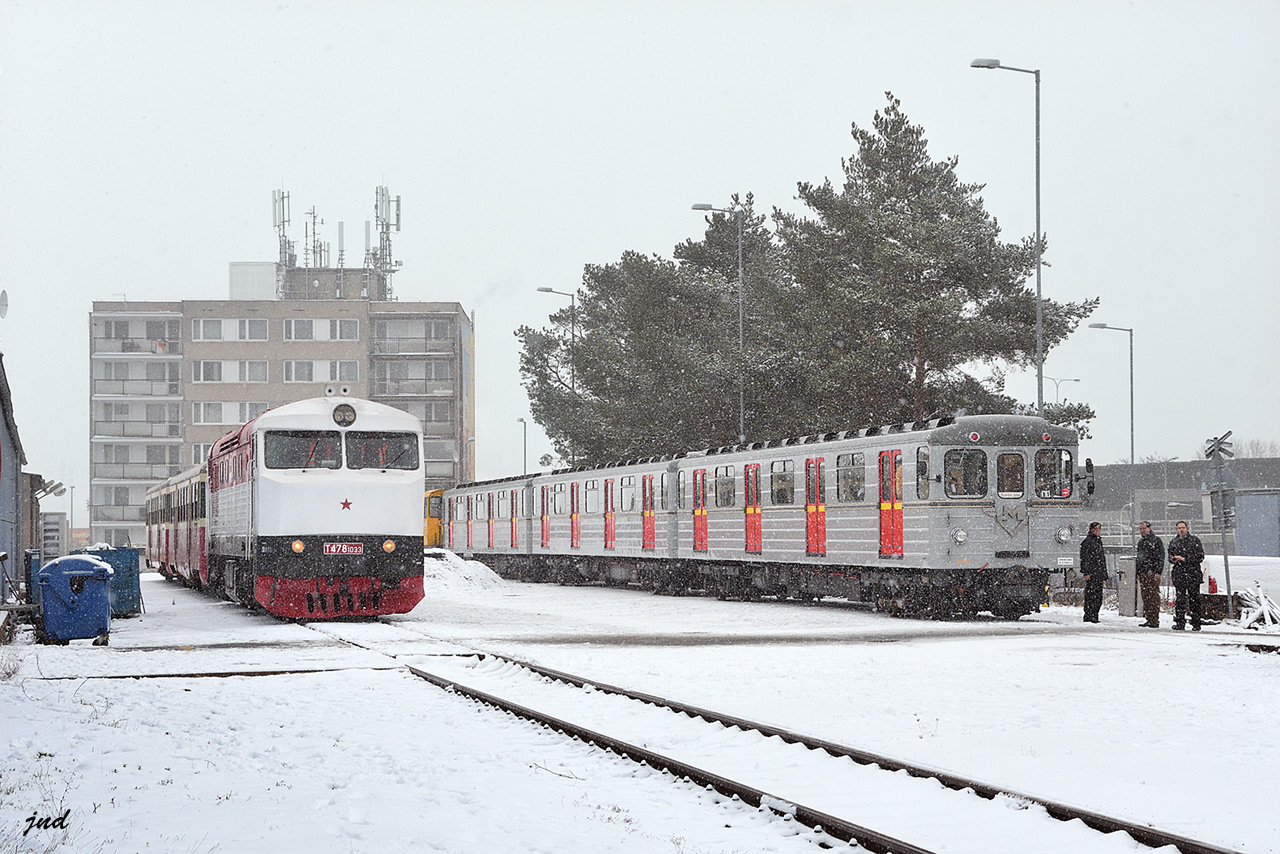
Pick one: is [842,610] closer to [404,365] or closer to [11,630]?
[11,630]

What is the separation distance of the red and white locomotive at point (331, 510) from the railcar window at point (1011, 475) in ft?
28.9

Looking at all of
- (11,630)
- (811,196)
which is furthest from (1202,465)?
(11,630)

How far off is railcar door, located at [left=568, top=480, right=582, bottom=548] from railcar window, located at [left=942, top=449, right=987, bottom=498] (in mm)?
17906

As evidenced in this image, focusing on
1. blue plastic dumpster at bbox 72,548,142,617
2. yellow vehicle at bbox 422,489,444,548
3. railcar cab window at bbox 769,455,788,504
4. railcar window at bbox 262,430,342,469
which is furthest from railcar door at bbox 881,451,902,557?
yellow vehicle at bbox 422,489,444,548

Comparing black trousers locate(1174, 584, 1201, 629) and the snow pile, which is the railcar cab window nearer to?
black trousers locate(1174, 584, 1201, 629)

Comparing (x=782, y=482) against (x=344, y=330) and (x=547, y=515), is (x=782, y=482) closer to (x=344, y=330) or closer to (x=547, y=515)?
(x=547, y=515)

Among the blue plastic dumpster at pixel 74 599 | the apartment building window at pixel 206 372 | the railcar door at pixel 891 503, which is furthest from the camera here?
the apartment building window at pixel 206 372

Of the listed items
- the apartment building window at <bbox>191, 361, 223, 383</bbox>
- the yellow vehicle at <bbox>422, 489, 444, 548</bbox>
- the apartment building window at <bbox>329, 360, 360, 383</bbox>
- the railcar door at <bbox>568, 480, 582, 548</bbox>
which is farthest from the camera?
the apartment building window at <bbox>191, 361, 223, 383</bbox>

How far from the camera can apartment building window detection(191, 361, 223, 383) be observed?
9194 cm

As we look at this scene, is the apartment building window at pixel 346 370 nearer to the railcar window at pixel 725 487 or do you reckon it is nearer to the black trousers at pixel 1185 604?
the railcar window at pixel 725 487

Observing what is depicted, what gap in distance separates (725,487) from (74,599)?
1456cm

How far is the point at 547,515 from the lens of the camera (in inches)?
1729

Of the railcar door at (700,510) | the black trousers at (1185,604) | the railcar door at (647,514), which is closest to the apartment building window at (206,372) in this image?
the railcar door at (647,514)

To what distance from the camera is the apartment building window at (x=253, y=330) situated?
9156 centimetres
